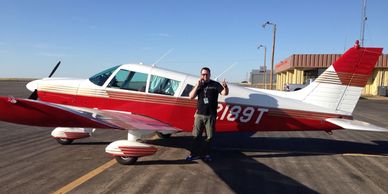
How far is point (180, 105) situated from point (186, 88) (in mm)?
426

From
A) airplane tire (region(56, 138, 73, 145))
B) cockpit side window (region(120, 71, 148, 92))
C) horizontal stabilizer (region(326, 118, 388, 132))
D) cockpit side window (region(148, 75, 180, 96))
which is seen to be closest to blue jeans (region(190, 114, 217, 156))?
cockpit side window (region(148, 75, 180, 96))

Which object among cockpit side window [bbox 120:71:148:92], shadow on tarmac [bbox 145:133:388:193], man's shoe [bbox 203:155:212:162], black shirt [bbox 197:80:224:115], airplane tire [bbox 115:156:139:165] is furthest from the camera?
cockpit side window [bbox 120:71:148:92]

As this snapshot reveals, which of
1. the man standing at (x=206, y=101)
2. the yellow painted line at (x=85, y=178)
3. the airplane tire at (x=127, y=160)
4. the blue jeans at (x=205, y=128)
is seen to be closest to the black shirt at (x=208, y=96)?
the man standing at (x=206, y=101)

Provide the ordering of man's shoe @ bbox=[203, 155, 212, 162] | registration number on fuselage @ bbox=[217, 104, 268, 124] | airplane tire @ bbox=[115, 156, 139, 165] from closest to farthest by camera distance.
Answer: airplane tire @ bbox=[115, 156, 139, 165]
man's shoe @ bbox=[203, 155, 212, 162]
registration number on fuselage @ bbox=[217, 104, 268, 124]

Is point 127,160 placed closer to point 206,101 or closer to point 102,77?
point 206,101

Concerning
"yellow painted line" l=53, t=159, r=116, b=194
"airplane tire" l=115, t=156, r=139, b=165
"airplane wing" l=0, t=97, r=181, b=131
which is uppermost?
"airplane wing" l=0, t=97, r=181, b=131

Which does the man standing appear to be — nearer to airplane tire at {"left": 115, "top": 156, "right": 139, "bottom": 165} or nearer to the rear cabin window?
airplane tire at {"left": 115, "top": 156, "right": 139, "bottom": 165}

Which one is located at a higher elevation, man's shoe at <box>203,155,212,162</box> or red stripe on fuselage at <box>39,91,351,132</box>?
red stripe on fuselage at <box>39,91,351,132</box>

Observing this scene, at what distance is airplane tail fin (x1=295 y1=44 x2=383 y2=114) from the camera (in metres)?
7.83

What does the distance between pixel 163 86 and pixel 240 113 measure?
6.30ft

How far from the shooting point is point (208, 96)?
23.1ft

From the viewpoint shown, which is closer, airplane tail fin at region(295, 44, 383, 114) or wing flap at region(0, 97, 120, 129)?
wing flap at region(0, 97, 120, 129)

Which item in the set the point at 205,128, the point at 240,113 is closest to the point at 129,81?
the point at 205,128

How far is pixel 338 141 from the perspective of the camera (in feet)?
34.3
